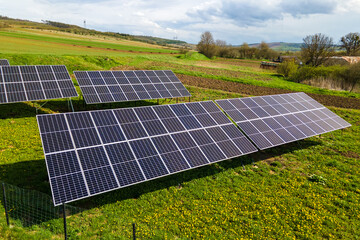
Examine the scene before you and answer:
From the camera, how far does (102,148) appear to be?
11.4m

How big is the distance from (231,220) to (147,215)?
4202 mm

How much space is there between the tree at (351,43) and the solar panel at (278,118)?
92888 millimetres

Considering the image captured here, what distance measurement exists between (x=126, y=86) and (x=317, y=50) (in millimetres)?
63878

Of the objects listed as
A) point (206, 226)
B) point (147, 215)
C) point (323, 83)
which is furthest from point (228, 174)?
point (323, 83)

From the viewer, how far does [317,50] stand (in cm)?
6356

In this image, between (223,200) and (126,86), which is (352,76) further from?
(223,200)

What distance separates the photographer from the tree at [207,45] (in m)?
111

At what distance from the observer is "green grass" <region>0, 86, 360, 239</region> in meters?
9.71

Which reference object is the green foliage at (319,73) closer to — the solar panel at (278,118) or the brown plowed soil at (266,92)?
the brown plowed soil at (266,92)

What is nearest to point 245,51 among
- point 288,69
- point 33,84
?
point 288,69

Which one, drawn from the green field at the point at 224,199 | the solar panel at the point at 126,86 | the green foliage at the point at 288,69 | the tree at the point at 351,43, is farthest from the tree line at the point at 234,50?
the green field at the point at 224,199

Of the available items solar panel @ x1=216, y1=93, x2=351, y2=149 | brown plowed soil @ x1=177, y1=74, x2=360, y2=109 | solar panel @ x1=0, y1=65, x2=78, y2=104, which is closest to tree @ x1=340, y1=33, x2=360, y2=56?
brown plowed soil @ x1=177, y1=74, x2=360, y2=109

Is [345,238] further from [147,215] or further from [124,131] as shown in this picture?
[124,131]

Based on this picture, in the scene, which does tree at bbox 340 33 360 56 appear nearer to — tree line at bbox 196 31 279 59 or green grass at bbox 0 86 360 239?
tree line at bbox 196 31 279 59
